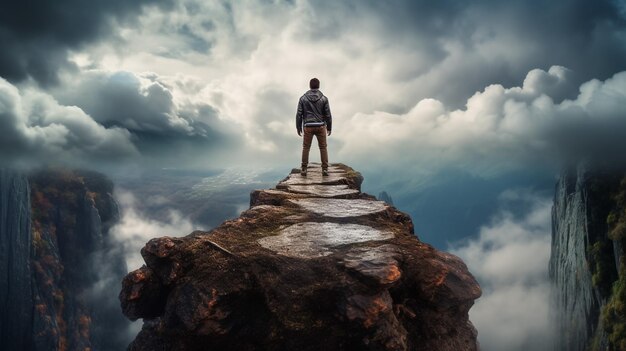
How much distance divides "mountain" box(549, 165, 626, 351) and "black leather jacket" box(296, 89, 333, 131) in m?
69.0

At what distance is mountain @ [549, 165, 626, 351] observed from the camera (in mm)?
65688

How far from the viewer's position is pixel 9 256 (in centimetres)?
10456

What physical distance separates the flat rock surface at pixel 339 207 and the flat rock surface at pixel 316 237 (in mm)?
1009

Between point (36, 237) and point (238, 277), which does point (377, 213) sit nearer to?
point (238, 277)

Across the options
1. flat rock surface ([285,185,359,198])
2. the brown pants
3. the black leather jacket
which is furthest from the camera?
the brown pants

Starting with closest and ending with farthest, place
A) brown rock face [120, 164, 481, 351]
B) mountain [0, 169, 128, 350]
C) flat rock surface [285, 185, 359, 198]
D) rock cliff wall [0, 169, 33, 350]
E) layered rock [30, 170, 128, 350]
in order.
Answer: brown rock face [120, 164, 481, 351] < flat rock surface [285, 185, 359, 198] < rock cliff wall [0, 169, 33, 350] < mountain [0, 169, 128, 350] < layered rock [30, 170, 128, 350]

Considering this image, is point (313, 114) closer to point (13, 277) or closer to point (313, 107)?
point (313, 107)

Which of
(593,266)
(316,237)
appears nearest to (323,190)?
(316,237)

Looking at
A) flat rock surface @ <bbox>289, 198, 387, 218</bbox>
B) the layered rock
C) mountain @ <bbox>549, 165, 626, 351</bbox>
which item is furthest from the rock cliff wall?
mountain @ <bbox>549, 165, 626, 351</bbox>

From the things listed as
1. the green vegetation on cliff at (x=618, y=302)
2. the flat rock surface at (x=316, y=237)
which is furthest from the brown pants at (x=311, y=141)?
the green vegetation on cliff at (x=618, y=302)

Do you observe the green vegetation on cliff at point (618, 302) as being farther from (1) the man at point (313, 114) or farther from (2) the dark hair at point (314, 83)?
(2) the dark hair at point (314, 83)

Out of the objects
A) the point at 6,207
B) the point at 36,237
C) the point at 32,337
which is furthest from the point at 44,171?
the point at 32,337

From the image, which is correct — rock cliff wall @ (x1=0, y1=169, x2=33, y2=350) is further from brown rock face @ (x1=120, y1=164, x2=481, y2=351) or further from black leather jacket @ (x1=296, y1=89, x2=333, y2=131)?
brown rock face @ (x1=120, y1=164, x2=481, y2=351)

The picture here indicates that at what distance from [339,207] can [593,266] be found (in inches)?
3764
